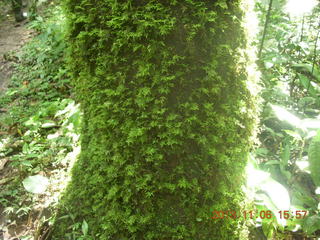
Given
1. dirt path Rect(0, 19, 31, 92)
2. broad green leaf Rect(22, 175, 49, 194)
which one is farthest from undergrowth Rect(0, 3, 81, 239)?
dirt path Rect(0, 19, 31, 92)

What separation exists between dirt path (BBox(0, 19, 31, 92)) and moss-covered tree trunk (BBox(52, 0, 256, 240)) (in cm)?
428

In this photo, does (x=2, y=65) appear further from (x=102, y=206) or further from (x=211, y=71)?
(x=211, y=71)

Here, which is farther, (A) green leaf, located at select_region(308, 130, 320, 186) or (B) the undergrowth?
(B) the undergrowth

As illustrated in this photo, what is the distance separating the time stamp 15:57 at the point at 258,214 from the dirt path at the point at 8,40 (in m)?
5.04

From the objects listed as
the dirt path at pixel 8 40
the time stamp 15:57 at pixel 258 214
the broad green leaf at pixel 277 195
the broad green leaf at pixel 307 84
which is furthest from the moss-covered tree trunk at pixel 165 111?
the dirt path at pixel 8 40

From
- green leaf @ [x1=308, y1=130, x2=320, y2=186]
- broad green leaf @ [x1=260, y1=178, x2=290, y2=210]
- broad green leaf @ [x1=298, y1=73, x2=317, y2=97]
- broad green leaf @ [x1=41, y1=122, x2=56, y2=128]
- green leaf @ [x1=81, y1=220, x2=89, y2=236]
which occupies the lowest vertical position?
green leaf @ [x1=81, y1=220, x2=89, y2=236]

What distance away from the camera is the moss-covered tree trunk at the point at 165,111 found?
5.17 feet

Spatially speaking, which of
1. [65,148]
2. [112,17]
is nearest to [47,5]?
[65,148]

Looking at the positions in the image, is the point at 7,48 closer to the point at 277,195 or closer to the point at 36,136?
the point at 36,136

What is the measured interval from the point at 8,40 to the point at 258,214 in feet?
27.0

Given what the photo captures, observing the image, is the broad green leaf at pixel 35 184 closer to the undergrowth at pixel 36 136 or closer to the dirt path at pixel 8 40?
the undergrowth at pixel 36 136

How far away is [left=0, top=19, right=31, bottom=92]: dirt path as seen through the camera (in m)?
5.43

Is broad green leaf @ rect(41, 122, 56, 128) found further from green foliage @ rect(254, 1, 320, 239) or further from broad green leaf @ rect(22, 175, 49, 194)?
green foliage @ rect(254, 1, 320, 239)

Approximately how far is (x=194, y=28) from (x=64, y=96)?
10.4 ft
